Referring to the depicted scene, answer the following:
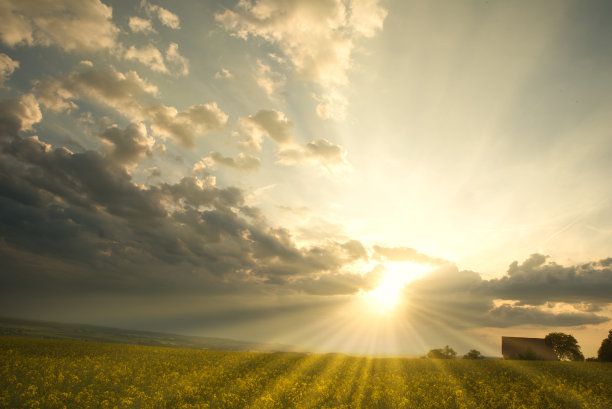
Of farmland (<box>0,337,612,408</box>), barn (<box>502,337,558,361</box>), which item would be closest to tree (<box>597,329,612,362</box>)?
barn (<box>502,337,558,361</box>)

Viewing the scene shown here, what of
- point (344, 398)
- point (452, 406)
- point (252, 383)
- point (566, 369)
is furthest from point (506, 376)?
point (252, 383)

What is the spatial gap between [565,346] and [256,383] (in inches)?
4006

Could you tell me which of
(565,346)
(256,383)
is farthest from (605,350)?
(256,383)

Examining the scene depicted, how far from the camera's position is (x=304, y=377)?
105 feet

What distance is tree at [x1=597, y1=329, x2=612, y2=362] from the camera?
2830 inches

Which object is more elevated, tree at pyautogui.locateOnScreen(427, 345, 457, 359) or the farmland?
the farmland

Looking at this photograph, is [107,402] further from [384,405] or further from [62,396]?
[384,405]

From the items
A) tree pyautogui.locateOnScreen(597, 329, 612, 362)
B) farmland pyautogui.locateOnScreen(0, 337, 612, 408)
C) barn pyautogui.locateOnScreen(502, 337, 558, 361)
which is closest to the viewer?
farmland pyautogui.locateOnScreen(0, 337, 612, 408)

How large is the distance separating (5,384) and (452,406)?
36695 mm

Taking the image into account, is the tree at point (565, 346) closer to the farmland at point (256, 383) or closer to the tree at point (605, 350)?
the tree at point (605, 350)

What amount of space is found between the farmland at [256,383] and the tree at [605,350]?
52234 millimetres

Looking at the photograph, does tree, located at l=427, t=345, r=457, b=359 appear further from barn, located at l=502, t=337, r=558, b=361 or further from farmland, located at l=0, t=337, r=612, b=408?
farmland, located at l=0, t=337, r=612, b=408

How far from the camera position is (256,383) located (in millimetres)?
29281

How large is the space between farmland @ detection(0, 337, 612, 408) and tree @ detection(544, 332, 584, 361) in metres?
64.5
